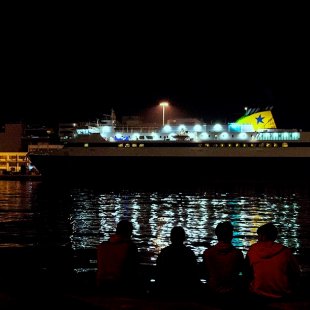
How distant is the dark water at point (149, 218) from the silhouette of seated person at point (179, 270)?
4406mm

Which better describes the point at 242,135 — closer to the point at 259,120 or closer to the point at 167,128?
the point at 259,120

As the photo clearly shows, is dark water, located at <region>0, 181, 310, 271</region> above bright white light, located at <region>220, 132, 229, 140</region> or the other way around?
the other way around

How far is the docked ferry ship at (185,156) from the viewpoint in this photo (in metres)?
48.6

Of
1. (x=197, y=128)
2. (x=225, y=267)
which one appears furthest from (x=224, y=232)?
(x=197, y=128)

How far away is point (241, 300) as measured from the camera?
17.6ft

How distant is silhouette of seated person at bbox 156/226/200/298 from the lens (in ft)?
18.1

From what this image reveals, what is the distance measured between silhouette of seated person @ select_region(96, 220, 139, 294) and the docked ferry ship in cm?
4211

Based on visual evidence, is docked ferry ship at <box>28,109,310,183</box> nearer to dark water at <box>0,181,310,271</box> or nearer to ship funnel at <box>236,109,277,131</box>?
ship funnel at <box>236,109,277,131</box>

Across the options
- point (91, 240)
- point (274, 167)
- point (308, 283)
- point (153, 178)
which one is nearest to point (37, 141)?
point (153, 178)

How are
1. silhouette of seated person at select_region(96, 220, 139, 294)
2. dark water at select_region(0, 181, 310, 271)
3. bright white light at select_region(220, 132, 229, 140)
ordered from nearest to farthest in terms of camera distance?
silhouette of seated person at select_region(96, 220, 139, 294)
dark water at select_region(0, 181, 310, 271)
bright white light at select_region(220, 132, 229, 140)

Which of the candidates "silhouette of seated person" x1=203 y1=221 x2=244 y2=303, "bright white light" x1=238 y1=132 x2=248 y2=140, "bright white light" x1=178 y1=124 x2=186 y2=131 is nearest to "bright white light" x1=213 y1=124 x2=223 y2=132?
"bright white light" x1=238 y1=132 x2=248 y2=140

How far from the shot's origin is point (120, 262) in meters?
5.84

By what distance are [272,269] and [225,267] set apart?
1.67ft

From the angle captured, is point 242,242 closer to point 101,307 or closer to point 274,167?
point 101,307
